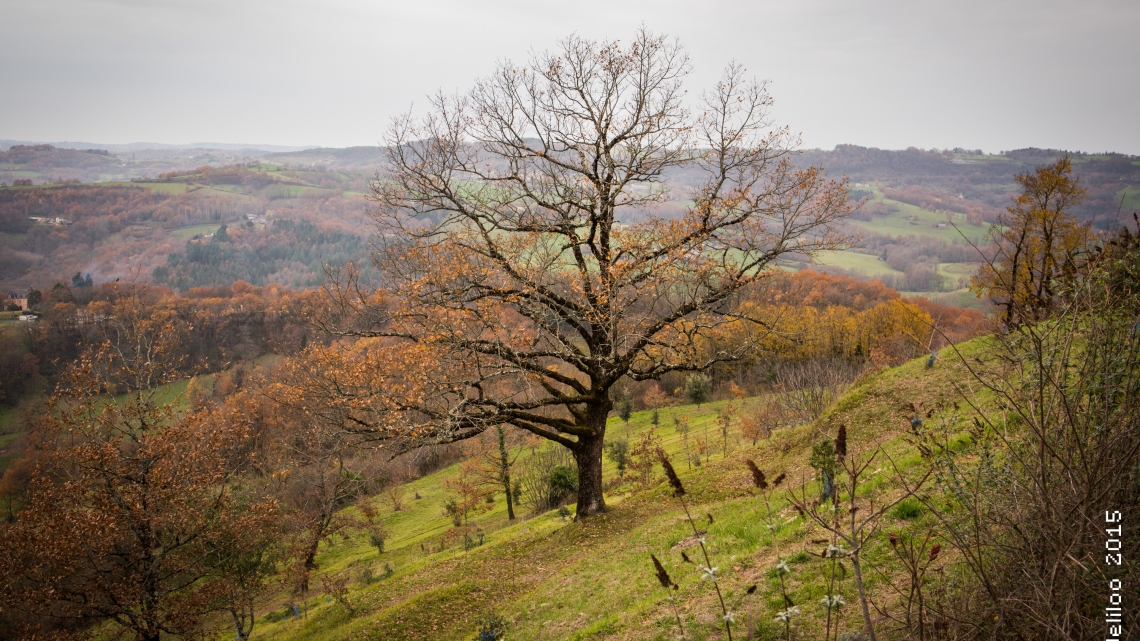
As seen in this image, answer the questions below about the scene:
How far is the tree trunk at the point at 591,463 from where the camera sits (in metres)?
15.4

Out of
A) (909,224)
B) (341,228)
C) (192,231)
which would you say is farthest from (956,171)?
(192,231)

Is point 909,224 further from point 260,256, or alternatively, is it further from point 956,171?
point 260,256

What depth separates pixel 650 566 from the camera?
10.6m

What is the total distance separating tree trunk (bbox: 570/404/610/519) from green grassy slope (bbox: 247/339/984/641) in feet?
1.80

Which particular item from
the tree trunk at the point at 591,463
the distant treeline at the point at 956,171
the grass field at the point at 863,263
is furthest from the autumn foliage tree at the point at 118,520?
the distant treeline at the point at 956,171

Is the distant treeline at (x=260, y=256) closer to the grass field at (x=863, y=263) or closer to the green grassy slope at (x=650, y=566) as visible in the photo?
the grass field at (x=863, y=263)

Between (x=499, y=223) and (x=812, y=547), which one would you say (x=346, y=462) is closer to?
(x=499, y=223)

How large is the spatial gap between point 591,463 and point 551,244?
6395mm

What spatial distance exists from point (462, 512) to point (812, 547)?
29466mm

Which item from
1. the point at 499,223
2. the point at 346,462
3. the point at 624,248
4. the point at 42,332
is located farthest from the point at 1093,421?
the point at 42,332

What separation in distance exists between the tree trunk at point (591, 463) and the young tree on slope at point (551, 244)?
0.97 metres

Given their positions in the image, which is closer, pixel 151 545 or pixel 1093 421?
pixel 1093 421

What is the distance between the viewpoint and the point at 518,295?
Answer: 13.0 meters

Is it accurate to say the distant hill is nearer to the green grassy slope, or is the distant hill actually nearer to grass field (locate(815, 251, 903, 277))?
grass field (locate(815, 251, 903, 277))
